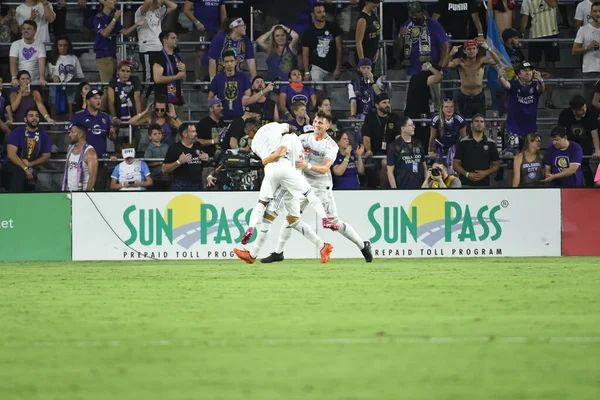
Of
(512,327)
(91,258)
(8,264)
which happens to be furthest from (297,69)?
(512,327)

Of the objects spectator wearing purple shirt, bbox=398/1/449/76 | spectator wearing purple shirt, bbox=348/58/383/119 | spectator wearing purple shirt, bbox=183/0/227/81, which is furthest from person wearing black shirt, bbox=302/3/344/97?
spectator wearing purple shirt, bbox=183/0/227/81

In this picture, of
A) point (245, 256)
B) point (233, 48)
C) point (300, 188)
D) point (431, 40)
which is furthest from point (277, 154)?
point (431, 40)

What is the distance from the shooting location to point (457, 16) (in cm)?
2275

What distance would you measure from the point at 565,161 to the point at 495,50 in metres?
3.23

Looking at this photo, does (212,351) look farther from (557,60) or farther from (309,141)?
(557,60)

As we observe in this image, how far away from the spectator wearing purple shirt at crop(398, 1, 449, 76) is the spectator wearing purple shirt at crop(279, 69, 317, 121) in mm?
2396

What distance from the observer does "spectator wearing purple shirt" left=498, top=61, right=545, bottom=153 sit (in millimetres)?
21172

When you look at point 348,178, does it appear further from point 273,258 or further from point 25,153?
point 25,153

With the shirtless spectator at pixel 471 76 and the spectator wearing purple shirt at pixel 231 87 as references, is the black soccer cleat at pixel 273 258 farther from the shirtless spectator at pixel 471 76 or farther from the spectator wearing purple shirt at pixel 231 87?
the shirtless spectator at pixel 471 76

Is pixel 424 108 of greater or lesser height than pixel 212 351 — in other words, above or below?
above

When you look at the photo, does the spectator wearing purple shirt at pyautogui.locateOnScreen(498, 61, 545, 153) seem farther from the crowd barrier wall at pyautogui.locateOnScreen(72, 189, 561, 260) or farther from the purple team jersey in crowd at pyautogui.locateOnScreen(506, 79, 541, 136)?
the crowd barrier wall at pyautogui.locateOnScreen(72, 189, 561, 260)

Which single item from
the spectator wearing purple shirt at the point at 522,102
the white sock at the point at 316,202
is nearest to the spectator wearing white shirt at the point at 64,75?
the white sock at the point at 316,202

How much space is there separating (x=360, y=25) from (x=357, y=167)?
314cm

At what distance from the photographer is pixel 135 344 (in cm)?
770
